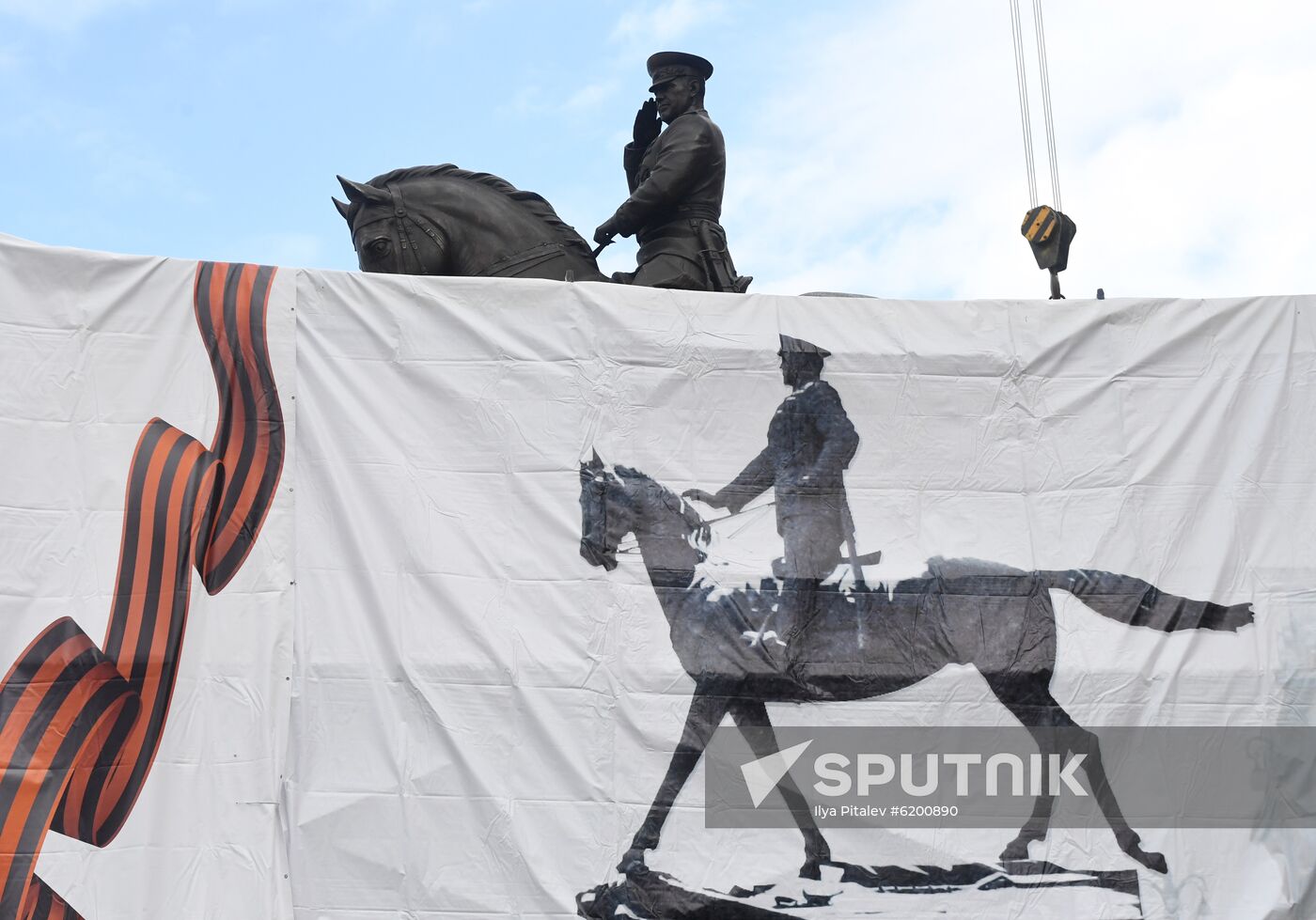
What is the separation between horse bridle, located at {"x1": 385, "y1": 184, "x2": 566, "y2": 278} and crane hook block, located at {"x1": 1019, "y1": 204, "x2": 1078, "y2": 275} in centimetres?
253

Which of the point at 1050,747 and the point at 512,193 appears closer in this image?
the point at 1050,747

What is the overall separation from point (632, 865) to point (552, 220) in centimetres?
359

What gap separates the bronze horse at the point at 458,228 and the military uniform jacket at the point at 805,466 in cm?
167

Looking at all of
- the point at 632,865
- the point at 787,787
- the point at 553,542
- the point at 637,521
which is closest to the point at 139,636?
the point at 553,542

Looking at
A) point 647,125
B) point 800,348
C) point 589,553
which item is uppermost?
point 647,125

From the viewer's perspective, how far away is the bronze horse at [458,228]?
773cm

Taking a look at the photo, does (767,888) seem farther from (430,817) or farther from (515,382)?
(515,382)

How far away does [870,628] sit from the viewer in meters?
6.57

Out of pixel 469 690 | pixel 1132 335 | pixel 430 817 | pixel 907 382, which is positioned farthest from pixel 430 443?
pixel 1132 335

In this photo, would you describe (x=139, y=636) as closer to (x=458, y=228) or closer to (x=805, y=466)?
(x=458, y=228)

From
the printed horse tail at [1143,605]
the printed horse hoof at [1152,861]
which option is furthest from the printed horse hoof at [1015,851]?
the printed horse tail at [1143,605]

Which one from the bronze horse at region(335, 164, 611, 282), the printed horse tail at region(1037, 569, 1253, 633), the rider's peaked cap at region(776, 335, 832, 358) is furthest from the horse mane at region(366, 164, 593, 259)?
the printed horse tail at region(1037, 569, 1253, 633)

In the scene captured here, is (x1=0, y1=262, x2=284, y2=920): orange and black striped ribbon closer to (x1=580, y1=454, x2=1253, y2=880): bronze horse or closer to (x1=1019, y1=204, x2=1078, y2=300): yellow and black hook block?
(x1=580, y1=454, x2=1253, y2=880): bronze horse

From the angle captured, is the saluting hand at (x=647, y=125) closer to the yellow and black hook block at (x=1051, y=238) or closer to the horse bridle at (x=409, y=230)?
the horse bridle at (x=409, y=230)
